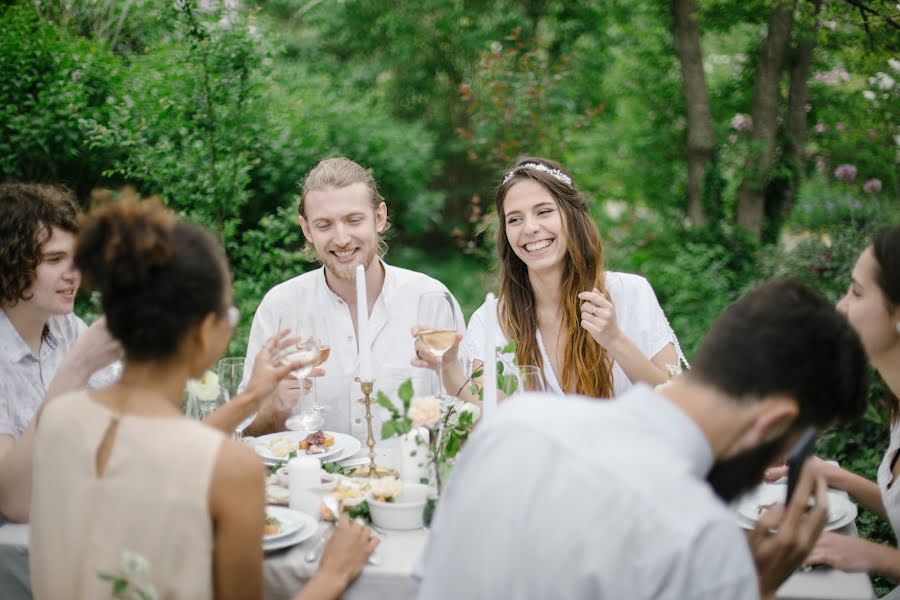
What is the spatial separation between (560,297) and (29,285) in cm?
217

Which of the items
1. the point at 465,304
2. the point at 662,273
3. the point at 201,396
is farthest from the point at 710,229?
the point at 201,396

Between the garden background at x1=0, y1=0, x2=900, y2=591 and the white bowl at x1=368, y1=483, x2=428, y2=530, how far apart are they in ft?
8.05

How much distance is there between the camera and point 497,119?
7.79 metres

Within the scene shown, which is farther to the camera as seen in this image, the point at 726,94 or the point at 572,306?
the point at 726,94

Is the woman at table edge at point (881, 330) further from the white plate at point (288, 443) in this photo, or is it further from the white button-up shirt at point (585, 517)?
the white plate at point (288, 443)

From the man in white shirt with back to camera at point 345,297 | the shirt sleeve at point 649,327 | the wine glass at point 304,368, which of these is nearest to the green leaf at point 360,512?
the wine glass at point 304,368

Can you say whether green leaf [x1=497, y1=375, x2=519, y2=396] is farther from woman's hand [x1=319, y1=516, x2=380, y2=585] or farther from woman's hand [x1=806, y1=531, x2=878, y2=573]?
woman's hand [x1=806, y1=531, x2=878, y2=573]

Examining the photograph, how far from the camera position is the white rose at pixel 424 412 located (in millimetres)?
2119

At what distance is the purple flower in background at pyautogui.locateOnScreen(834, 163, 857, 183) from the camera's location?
7.08 metres

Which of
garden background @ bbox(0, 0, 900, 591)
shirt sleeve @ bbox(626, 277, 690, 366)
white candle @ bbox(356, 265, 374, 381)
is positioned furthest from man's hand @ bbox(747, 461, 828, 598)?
garden background @ bbox(0, 0, 900, 591)

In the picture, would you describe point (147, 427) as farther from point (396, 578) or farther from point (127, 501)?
point (396, 578)

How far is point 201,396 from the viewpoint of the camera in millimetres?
Answer: 2387

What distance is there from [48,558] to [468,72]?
9.96 m

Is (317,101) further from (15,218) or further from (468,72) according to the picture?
(15,218)
